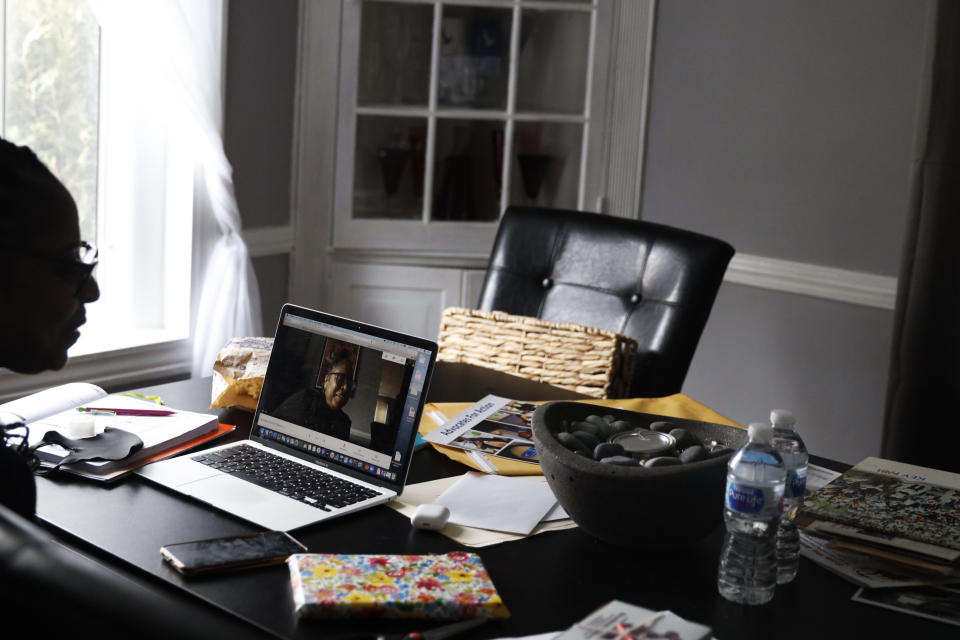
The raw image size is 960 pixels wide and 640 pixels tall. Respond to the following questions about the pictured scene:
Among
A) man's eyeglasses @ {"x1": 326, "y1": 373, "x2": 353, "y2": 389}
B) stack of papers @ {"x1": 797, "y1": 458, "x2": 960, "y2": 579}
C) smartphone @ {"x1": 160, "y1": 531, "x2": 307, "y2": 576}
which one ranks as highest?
man's eyeglasses @ {"x1": 326, "y1": 373, "x2": 353, "y2": 389}

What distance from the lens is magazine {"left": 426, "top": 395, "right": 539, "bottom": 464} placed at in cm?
160

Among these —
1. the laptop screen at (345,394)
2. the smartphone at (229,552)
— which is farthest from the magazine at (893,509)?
the smartphone at (229,552)

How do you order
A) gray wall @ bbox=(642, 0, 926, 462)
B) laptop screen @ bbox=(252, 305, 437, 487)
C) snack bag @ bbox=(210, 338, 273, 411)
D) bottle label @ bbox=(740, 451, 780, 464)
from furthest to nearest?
gray wall @ bbox=(642, 0, 926, 462)
snack bag @ bbox=(210, 338, 273, 411)
laptop screen @ bbox=(252, 305, 437, 487)
bottle label @ bbox=(740, 451, 780, 464)

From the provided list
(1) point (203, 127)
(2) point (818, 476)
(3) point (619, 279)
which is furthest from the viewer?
(1) point (203, 127)

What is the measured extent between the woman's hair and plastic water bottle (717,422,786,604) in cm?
87

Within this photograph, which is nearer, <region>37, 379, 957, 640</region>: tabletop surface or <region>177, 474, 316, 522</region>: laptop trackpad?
<region>37, 379, 957, 640</region>: tabletop surface

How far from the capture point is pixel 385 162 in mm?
3338

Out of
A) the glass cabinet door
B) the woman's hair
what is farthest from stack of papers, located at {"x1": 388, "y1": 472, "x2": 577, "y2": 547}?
the glass cabinet door

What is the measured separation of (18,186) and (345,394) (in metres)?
0.53

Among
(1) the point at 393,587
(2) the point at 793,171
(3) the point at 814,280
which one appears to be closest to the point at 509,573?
(1) the point at 393,587

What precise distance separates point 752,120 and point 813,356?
74 centimetres

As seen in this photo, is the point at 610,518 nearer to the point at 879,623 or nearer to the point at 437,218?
the point at 879,623

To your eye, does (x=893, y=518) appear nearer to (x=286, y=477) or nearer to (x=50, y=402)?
(x=286, y=477)

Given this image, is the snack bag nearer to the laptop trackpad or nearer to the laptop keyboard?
the laptop keyboard
